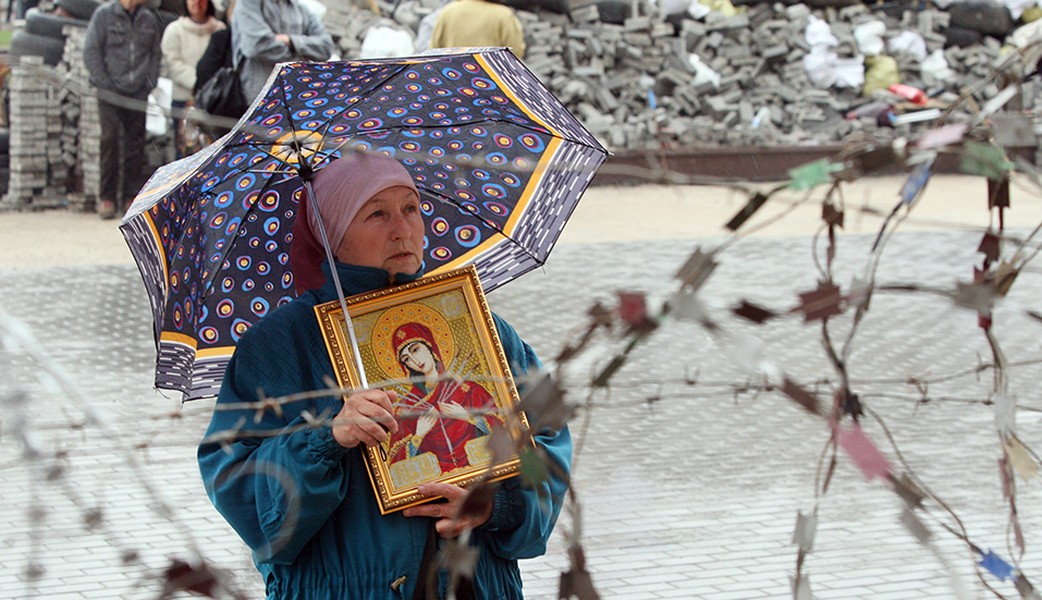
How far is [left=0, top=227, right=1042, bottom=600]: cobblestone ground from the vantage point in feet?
13.9

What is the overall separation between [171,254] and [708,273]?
185 cm

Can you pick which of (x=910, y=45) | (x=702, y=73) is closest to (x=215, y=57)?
(x=702, y=73)

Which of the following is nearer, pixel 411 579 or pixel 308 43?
A: pixel 411 579

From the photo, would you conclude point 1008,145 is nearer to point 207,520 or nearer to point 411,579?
point 411,579

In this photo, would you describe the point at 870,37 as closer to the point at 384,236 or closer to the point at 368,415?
the point at 384,236

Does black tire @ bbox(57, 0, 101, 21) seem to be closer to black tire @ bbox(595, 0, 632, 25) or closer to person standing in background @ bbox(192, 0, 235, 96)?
person standing in background @ bbox(192, 0, 235, 96)

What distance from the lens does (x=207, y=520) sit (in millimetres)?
4777

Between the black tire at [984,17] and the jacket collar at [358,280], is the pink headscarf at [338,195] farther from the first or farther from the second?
the black tire at [984,17]

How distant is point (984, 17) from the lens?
52.6ft

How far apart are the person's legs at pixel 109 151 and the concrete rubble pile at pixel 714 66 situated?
3.14 metres

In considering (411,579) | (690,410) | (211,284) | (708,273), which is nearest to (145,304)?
(690,410)

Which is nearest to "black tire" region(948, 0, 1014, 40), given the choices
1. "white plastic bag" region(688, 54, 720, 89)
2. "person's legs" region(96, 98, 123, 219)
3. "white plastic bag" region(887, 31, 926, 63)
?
"white plastic bag" region(887, 31, 926, 63)

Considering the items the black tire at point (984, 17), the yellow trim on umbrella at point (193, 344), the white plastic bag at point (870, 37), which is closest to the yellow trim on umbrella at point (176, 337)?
A: the yellow trim on umbrella at point (193, 344)

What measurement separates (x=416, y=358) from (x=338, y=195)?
0.31 meters
